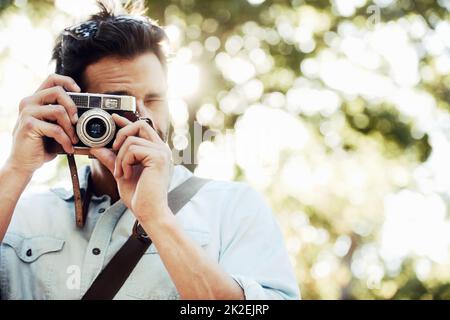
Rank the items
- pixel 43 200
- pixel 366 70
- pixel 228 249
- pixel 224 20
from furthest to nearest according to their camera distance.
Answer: pixel 366 70 → pixel 224 20 → pixel 43 200 → pixel 228 249

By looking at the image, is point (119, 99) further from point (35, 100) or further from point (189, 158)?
point (189, 158)

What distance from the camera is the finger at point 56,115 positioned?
7.56 feet

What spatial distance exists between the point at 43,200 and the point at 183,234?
742 millimetres

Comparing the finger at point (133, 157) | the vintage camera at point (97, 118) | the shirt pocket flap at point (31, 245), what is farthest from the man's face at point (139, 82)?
the shirt pocket flap at point (31, 245)

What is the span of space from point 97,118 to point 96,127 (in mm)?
34

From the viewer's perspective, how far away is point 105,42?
2.78 meters

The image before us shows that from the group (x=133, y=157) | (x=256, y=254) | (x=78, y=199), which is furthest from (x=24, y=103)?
(x=256, y=254)

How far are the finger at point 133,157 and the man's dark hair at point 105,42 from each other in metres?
0.70

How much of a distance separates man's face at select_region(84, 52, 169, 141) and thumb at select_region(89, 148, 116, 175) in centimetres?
27

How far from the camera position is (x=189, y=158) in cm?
554

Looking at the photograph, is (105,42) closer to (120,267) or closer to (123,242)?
(123,242)

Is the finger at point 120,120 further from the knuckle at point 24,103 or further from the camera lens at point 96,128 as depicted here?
the knuckle at point 24,103
